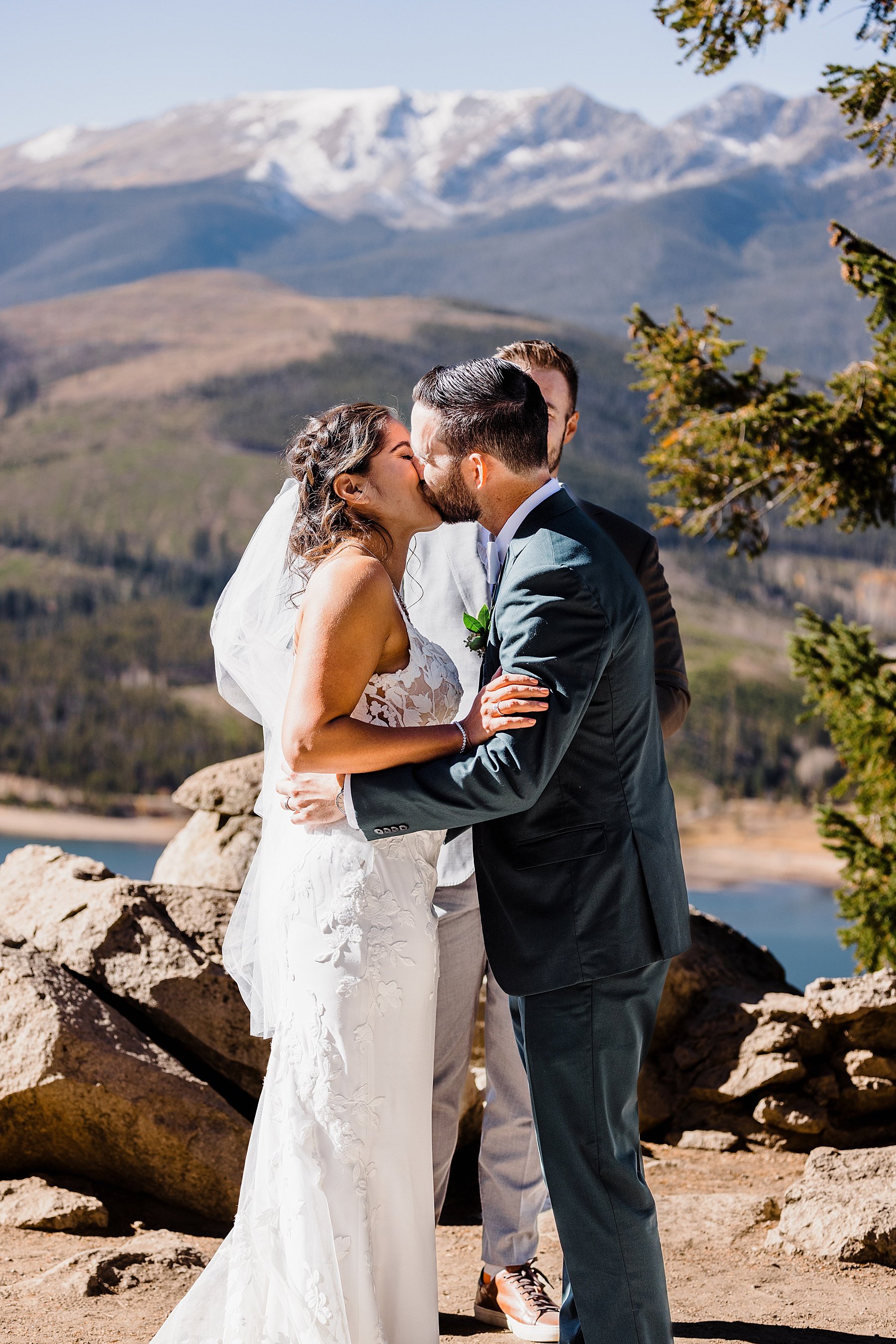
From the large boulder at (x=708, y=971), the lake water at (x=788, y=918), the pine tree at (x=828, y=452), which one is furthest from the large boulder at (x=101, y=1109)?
the lake water at (x=788, y=918)

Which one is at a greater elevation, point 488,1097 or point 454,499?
point 454,499

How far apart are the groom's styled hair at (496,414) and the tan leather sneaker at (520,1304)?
2.07 meters

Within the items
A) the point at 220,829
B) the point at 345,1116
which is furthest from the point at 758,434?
the point at 345,1116

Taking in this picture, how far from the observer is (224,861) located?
5223mm

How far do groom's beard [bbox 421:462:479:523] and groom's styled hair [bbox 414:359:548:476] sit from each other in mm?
63

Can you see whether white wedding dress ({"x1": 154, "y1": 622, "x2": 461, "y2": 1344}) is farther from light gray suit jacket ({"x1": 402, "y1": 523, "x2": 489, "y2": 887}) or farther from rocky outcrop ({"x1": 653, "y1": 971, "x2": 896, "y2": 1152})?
rocky outcrop ({"x1": 653, "y1": 971, "x2": 896, "y2": 1152})

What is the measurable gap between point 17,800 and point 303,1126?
4936cm

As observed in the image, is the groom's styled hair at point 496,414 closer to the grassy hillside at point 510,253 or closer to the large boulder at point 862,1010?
the large boulder at point 862,1010

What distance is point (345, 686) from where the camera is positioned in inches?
93.7

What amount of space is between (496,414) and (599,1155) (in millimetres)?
1463

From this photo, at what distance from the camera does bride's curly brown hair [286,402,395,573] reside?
255cm

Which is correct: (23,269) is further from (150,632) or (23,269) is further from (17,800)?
(17,800)

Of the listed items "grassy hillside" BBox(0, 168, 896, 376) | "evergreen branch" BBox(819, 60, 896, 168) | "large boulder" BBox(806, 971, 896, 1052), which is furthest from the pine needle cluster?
"grassy hillside" BBox(0, 168, 896, 376)

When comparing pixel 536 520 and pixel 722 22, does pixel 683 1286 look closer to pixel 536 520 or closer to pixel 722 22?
pixel 536 520
